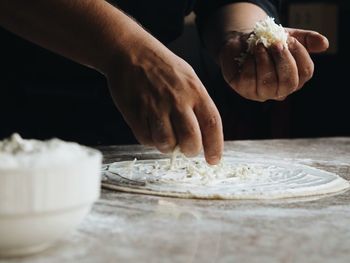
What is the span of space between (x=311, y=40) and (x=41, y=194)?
3.22 feet

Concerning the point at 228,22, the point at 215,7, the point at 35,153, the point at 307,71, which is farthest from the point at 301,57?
the point at 35,153

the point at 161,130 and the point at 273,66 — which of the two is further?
the point at 273,66

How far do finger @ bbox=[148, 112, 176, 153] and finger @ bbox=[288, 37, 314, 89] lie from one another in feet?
1.65

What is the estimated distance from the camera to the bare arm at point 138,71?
1106 mm

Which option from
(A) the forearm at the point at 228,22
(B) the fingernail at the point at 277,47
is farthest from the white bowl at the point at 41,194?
(A) the forearm at the point at 228,22

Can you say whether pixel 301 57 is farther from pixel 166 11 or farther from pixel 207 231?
pixel 207 231


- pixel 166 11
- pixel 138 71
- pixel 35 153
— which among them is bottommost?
pixel 35 153

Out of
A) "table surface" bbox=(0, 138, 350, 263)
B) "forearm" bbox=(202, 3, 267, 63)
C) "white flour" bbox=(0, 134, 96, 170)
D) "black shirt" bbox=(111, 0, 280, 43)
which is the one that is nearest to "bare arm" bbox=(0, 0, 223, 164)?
"table surface" bbox=(0, 138, 350, 263)

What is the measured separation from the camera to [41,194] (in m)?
0.73

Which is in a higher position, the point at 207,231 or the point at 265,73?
the point at 265,73

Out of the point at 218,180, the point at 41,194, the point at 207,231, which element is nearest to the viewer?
the point at 41,194

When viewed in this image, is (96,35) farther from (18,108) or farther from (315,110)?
(315,110)

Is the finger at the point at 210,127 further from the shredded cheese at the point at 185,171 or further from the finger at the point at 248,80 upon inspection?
the finger at the point at 248,80

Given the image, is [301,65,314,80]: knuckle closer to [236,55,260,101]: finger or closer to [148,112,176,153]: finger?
[236,55,260,101]: finger
